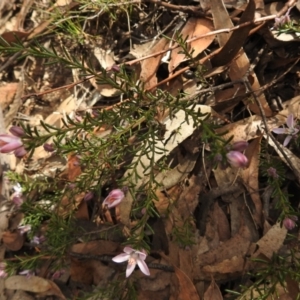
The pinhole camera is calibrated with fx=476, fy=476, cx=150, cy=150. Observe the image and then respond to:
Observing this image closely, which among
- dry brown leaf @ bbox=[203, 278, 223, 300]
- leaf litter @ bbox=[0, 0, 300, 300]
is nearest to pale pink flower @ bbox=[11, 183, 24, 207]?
leaf litter @ bbox=[0, 0, 300, 300]

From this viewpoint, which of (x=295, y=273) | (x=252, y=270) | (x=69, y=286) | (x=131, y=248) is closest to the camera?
(x=295, y=273)

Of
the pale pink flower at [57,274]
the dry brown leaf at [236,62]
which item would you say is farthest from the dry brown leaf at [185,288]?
the dry brown leaf at [236,62]

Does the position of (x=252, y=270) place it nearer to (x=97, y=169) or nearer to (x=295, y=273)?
(x=295, y=273)

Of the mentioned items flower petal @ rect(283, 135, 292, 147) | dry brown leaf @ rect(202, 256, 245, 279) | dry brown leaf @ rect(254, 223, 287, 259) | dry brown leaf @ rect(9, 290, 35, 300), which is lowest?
dry brown leaf @ rect(9, 290, 35, 300)

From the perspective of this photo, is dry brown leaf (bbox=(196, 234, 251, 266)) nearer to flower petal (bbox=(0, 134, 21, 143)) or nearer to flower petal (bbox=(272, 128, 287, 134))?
flower petal (bbox=(272, 128, 287, 134))

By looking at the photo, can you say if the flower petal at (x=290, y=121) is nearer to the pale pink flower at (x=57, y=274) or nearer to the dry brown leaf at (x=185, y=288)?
the dry brown leaf at (x=185, y=288)

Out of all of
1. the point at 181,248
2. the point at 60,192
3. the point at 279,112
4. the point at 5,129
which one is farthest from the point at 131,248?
the point at 5,129
